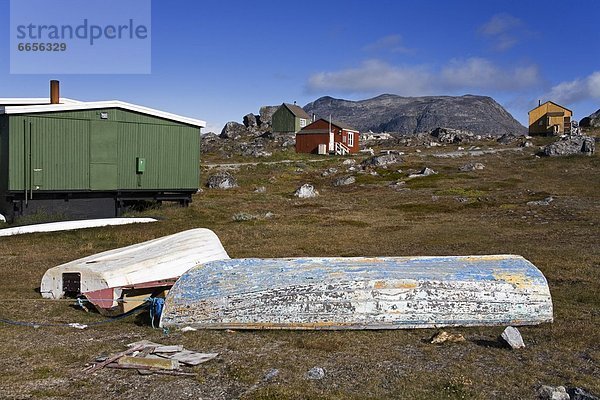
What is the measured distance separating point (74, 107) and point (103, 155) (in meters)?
2.91

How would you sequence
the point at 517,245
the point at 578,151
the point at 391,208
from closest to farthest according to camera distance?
the point at 517,245, the point at 391,208, the point at 578,151

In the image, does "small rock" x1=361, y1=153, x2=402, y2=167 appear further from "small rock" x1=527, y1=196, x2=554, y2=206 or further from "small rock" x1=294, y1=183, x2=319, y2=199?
"small rock" x1=527, y1=196, x2=554, y2=206

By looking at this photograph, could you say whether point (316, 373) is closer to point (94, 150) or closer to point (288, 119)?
point (94, 150)

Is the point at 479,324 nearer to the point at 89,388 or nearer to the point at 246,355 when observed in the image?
the point at 246,355

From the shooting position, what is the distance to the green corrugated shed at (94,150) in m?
25.3

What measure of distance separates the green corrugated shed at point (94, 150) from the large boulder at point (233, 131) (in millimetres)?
78383

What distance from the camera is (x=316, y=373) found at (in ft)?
26.1

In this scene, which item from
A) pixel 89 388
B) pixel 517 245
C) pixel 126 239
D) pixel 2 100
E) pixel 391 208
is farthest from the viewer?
pixel 391 208

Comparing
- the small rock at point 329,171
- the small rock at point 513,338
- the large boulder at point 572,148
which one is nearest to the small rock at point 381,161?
the small rock at point 329,171

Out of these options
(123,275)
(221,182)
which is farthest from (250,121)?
(123,275)

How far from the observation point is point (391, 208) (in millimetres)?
33031

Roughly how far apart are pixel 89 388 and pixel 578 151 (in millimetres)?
64288

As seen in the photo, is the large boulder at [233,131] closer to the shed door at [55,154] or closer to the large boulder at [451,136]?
the large boulder at [451,136]

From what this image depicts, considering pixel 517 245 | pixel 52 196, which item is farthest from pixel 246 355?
pixel 52 196
